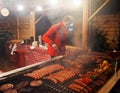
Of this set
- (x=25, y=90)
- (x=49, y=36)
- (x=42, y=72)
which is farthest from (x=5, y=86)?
(x=49, y=36)

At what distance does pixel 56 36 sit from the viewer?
5.41m

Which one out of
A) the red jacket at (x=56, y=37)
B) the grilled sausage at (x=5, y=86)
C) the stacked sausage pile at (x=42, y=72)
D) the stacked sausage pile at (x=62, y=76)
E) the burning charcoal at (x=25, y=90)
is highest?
the red jacket at (x=56, y=37)

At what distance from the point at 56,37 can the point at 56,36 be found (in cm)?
3

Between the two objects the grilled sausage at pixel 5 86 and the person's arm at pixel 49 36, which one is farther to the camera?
the person's arm at pixel 49 36

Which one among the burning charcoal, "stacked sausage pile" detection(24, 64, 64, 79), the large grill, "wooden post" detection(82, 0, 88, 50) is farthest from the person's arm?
the burning charcoal

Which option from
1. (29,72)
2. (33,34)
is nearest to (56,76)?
(29,72)

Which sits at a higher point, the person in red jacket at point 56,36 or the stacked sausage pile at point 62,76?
the person in red jacket at point 56,36

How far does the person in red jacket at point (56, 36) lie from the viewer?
5301 mm

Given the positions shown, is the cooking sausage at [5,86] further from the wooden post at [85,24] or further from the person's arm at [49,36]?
the wooden post at [85,24]

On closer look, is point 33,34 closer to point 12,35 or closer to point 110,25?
point 12,35

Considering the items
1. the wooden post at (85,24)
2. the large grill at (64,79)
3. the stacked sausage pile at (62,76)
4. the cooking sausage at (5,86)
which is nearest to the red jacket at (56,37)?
the large grill at (64,79)

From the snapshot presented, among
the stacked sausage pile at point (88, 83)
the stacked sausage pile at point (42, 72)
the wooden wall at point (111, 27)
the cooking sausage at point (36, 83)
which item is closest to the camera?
the stacked sausage pile at point (88, 83)

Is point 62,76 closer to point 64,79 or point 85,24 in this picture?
point 64,79

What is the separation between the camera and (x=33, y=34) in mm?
10375
